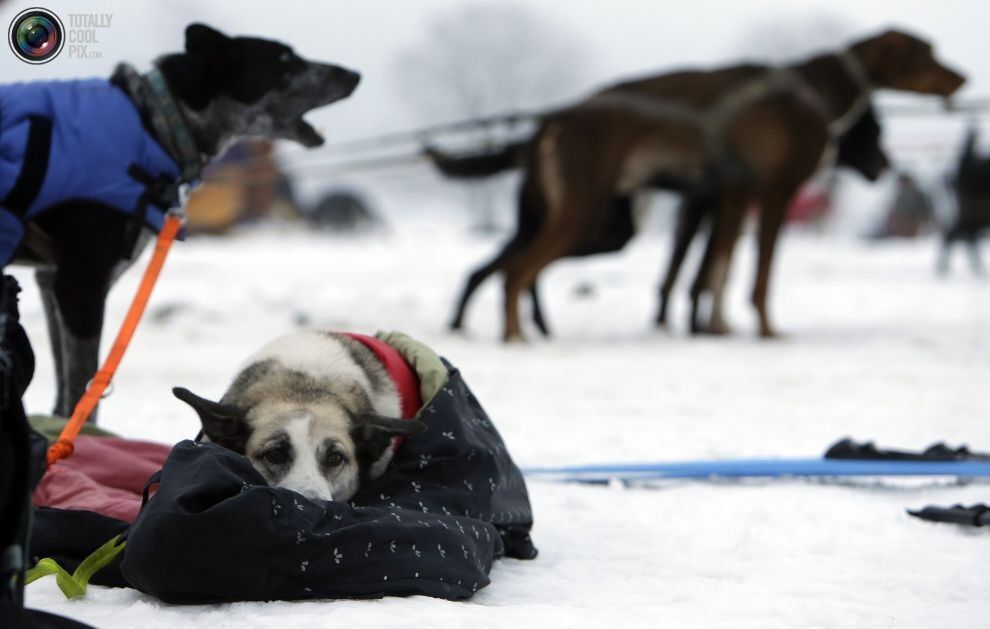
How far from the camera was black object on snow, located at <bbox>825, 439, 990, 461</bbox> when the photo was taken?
348cm

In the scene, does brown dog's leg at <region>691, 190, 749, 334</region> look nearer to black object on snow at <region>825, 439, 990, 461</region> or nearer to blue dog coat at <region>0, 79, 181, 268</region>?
black object on snow at <region>825, 439, 990, 461</region>

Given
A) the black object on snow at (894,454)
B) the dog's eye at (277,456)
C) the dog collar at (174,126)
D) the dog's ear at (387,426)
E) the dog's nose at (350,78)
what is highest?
the dog's nose at (350,78)

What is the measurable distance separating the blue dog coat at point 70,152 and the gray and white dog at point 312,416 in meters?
0.80

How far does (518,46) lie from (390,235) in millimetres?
5344

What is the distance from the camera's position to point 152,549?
1.97 metres

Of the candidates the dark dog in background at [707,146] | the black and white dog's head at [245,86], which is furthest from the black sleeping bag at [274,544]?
the dark dog in background at [707,146]

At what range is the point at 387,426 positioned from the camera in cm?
252

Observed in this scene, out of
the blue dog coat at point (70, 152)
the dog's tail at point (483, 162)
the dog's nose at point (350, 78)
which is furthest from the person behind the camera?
the dog's tail at point (483, 162)

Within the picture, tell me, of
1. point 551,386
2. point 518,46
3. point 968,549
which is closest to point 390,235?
point 518,46

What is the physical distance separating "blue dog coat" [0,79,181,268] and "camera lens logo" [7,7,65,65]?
1.06 m

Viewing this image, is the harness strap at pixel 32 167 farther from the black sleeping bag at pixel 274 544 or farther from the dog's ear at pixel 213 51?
the black sleeping bag at pixel 274 544

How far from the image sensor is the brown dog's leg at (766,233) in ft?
26.2

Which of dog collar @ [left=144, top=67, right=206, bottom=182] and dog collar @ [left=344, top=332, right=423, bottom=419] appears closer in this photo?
dog collar @ [left=344, top=332, right=423, bottom=419]

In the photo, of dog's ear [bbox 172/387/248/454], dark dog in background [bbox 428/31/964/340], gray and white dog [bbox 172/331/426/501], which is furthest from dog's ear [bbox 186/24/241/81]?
dark dog in background [bbox 428/31/964/340]
